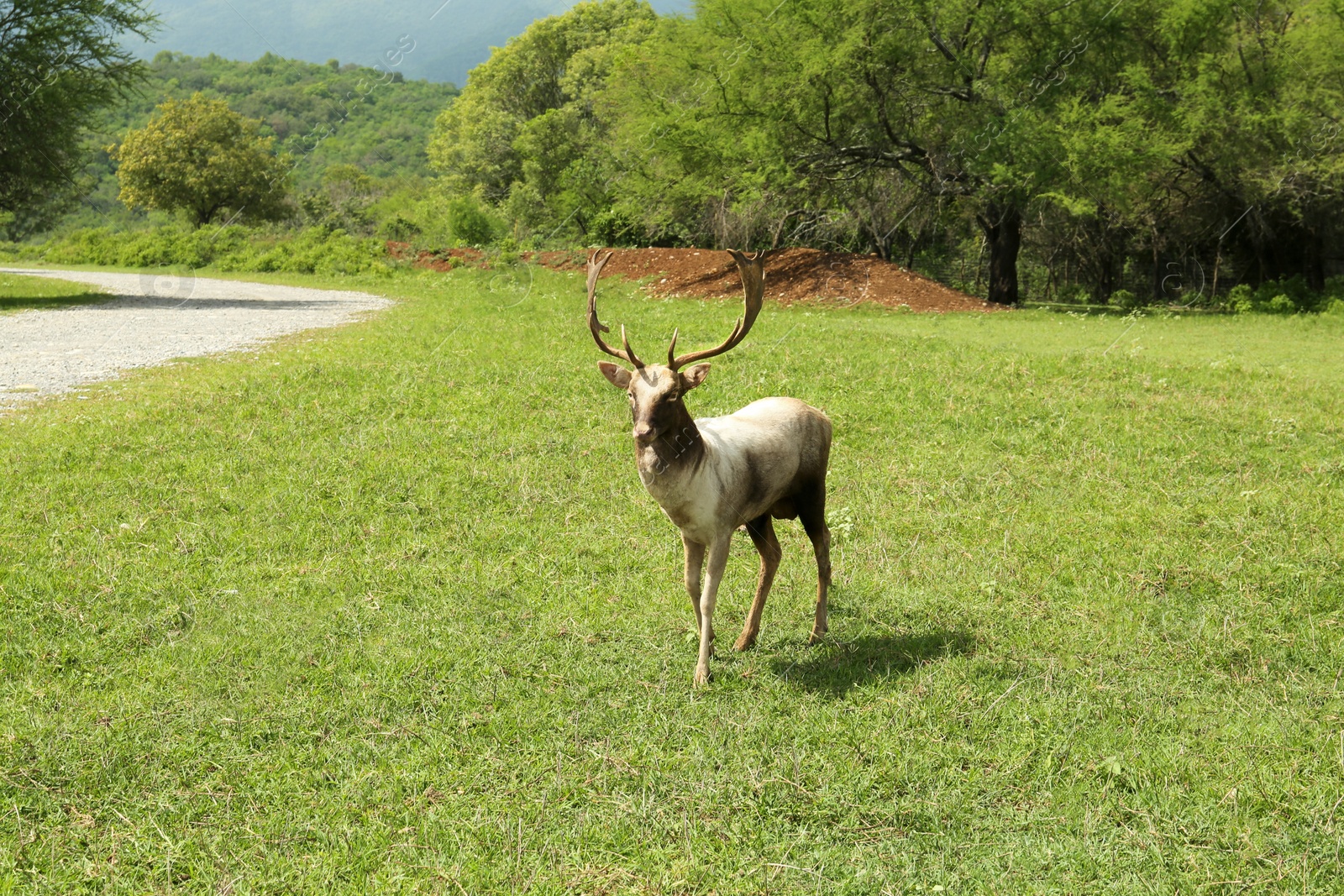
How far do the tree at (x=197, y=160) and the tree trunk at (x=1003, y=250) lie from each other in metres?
37.3

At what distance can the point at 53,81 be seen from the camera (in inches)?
1089

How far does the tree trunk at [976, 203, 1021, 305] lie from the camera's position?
3073 cm

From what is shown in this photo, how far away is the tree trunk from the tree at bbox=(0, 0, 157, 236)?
25.9 m

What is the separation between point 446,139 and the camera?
254ft

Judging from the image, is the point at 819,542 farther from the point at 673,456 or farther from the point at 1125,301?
the point at 1125,301

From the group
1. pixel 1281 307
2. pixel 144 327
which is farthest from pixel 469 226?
pixel 1281 307

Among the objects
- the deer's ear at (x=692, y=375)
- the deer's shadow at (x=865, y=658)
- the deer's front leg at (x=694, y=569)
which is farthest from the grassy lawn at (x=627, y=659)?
the deer's ear at (x=692, y=375)

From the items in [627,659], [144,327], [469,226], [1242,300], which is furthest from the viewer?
[469,226]

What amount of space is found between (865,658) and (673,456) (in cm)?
194

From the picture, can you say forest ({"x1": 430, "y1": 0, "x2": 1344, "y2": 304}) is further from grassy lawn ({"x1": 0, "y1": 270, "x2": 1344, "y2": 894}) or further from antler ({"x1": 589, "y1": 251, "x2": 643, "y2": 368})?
antler ({"x1": 589, "y1": 251, "x2": 643, "y2": 368})

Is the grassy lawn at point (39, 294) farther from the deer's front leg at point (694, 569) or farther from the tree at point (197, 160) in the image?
the deer's front leg at point (694, 569)

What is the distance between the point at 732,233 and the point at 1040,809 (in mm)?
29786

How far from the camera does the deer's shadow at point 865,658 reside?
19.9 ft

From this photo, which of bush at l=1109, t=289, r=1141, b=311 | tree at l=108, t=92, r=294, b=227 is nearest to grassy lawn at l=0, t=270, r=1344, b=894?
bush at l=1109, t=289, r=1141, b=311
